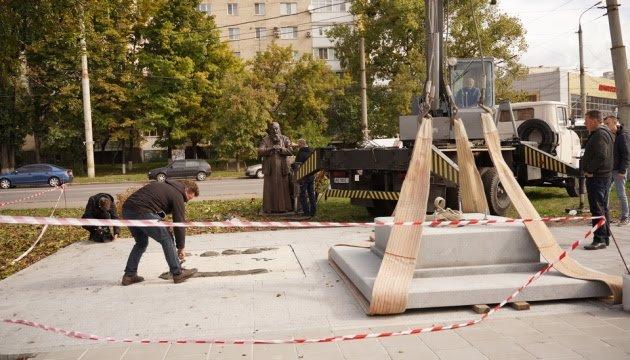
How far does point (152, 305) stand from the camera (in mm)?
5922

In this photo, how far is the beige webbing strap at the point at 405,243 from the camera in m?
5.26

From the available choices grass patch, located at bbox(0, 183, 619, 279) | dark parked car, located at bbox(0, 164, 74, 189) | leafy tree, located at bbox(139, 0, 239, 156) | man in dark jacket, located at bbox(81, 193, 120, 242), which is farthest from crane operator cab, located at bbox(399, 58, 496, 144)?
leafy tree, located at bbox(139, 0, 239, 156)

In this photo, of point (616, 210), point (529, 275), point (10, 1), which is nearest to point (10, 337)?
point (529, 275)

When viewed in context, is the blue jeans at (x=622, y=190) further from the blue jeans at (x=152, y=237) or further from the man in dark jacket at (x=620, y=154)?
the blue jeans at (x=152, y=237)

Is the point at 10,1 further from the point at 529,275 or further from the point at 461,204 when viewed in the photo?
the point at 529,275

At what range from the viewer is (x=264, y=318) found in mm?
5344

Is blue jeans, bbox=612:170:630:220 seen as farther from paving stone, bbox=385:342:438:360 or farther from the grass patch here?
paving stone, bbox=385:342:438:360

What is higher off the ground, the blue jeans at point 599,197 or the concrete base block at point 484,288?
the blue jeans at point 599,197

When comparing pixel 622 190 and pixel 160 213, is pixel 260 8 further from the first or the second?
pixel 160 213

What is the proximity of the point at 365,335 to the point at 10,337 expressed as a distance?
3.14 meters

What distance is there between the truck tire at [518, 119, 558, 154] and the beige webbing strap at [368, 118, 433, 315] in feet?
29.9

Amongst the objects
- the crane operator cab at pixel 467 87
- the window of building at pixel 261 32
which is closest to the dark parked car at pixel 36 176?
the crane operator cab at pixel 467 87

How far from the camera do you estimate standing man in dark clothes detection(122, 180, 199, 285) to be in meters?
6.57

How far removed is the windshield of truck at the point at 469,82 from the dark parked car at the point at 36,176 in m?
24.2
